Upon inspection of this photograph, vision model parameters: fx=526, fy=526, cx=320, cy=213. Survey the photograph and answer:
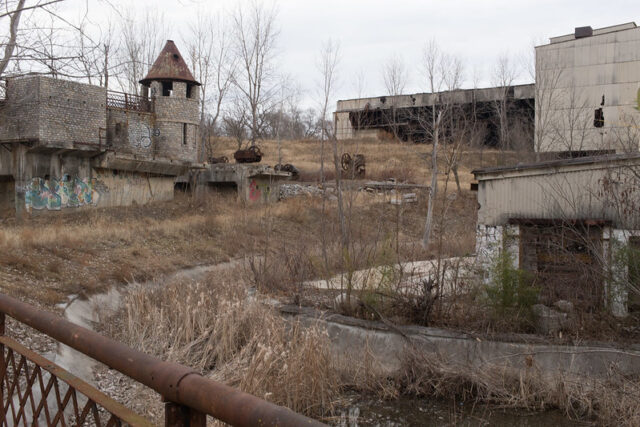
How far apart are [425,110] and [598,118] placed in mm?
17288

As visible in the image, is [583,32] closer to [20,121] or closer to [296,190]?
[296,190]

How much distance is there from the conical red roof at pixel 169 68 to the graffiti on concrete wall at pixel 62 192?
7732 millimetres

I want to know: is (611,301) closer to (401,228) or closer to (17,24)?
(17,24)

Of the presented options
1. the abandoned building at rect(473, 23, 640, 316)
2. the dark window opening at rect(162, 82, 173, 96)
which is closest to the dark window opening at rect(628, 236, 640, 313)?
the abandoned building at rect(473, 23, 640, 316)

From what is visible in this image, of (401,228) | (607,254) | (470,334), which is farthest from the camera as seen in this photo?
(401,228)

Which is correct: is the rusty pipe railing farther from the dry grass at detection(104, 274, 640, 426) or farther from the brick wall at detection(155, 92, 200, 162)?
the brick wall at detection(155, 92, 200, 162)

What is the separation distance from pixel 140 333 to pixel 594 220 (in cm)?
→ 891

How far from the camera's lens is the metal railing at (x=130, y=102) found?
87.8 feet

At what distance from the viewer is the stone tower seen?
1131 inches

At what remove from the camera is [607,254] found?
32.3ft

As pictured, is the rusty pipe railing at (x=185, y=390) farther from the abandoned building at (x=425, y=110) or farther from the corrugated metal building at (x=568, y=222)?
the abandoned building at (x=425, y=110)

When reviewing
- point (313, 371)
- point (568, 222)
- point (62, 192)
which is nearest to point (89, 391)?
point (313, 371)

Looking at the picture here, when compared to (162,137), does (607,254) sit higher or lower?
lower

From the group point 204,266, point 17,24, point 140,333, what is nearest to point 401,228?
point 204,266
